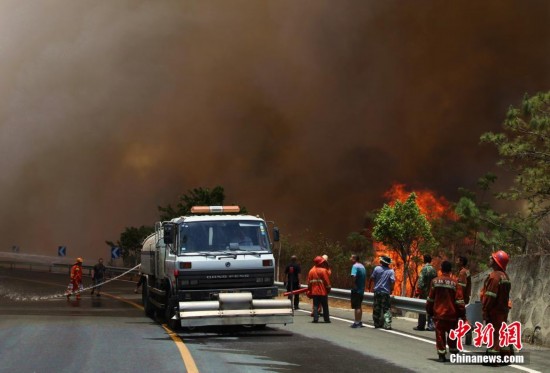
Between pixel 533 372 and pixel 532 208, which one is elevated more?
pixel 532 208

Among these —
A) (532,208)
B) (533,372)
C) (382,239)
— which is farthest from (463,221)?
(533,372)

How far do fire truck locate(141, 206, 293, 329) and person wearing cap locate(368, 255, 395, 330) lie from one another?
7.49 ft

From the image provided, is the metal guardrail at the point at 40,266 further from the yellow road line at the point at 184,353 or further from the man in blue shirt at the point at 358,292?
the yellow road line at the point at 184,353

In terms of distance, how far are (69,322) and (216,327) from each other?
154 inches

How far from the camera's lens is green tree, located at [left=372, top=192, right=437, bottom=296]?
6494cm

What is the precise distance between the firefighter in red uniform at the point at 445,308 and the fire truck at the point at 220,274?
16.8 feet

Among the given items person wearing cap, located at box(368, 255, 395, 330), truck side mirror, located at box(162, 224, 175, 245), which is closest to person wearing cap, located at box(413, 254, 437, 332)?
person wearing cap, located at box(368, 255, 395, 330)

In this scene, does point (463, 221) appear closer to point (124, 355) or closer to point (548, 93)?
point (548, 93)

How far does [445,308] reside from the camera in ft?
41.5

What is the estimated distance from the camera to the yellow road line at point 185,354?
11.5m

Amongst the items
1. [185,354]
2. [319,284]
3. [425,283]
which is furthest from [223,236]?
[185,354]

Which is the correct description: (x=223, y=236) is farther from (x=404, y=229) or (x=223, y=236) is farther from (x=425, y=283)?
(x=404, y=229)

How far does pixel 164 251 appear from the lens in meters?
19.7

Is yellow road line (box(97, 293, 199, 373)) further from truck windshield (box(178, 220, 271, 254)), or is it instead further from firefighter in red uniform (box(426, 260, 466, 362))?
firefighter in red uniform (box(426, 260, 466, 362))
